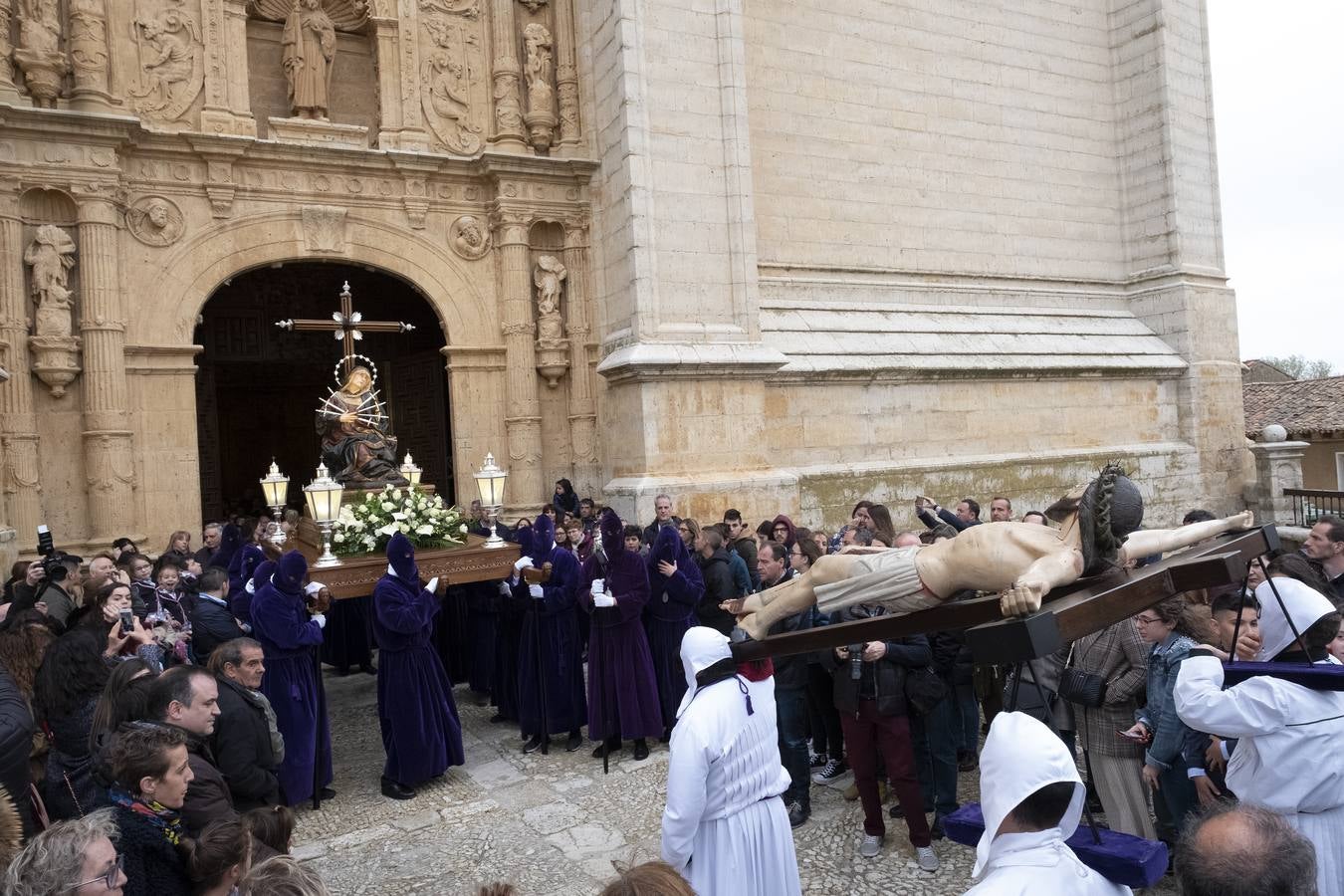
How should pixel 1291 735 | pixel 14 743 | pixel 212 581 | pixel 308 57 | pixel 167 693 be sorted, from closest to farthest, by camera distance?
pixel 1291 735 → pixel 14 743 → pixel 167 693 → pixel 212 581 → pixel 308 57

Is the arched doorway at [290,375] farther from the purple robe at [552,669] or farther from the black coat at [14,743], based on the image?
the black coat at [14,743]

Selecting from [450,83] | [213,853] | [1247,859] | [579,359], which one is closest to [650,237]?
[579,359]

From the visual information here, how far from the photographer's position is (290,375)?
19.2m

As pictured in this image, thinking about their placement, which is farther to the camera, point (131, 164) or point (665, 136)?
point (665, 136)

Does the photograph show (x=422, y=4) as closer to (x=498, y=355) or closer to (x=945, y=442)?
(x=498, y=355)

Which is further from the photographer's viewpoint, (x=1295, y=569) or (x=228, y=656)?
(x=1295, y=569)

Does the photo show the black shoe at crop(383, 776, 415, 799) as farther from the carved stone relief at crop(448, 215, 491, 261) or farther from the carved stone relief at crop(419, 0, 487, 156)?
the carved stone relief at crop(419, 0, 487, 156)

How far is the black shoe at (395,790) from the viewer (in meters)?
6.23

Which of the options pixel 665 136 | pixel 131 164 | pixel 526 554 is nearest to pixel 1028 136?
pixel 665 136

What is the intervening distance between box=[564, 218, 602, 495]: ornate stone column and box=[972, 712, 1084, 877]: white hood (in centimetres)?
1054

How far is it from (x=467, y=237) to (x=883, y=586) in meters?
10.9

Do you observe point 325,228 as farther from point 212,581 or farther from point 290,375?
point 290,375

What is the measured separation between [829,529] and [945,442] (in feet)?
8.61

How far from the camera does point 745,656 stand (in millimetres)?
2975
